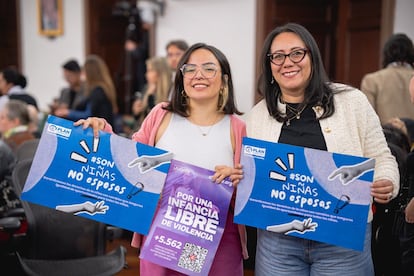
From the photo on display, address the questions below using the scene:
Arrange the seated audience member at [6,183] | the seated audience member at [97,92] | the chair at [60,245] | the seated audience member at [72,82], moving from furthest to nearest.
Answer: the seated audience member at [72,82] → the seated audience member at [97,92] → the seated audience member at [6,183] → the chair at [60,245]

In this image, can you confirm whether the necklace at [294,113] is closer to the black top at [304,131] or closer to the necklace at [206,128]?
the black top at [304,131]

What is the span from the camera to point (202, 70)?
5.46ft

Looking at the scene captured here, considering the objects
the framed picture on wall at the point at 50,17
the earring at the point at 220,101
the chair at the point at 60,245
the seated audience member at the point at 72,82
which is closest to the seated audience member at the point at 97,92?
the seated audience member at the point at 72,82

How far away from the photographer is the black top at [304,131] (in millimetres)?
1532

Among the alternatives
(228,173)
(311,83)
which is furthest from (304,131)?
(228,173)

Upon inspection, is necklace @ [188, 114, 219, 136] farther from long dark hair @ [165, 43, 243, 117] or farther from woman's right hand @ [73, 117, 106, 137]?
woman's right hand @ [73, 117, 106, 137]

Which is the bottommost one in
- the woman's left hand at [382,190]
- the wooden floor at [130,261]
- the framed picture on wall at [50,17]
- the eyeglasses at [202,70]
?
the wooden floor at [130,261]

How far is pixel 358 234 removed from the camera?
1472 mm

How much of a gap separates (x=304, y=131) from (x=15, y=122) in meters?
2.58

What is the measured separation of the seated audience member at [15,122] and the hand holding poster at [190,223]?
2124 millimetres

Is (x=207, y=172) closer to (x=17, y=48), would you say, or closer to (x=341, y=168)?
(x=341, y=168)

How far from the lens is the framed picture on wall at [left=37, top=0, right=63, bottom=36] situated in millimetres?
7246

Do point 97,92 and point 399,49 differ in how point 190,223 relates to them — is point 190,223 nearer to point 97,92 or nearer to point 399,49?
point 399,49

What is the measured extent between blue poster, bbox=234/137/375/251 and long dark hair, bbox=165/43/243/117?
238mm
